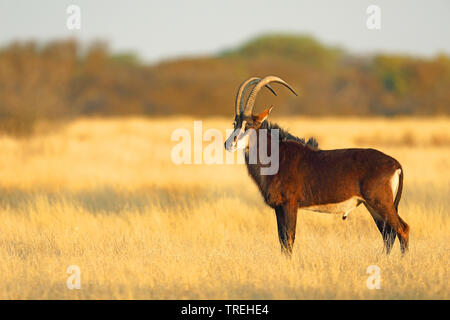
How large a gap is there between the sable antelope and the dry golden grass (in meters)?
0.48

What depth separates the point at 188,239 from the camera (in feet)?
27.5

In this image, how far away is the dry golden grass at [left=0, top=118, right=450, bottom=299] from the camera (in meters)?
5.98

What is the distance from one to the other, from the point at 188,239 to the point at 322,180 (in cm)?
249

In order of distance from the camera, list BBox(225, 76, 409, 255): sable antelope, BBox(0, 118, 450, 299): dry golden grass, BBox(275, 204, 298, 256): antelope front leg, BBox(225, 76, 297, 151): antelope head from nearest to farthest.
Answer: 1. BBox(0, 118, 450, 299): dry golden grass
2. BBox(225, 76, 409, 255): sable antelope
3. BBox(275, 204, 298, 256): antelope front leg
4. BBox(225, 76, 297, 151): antelope head

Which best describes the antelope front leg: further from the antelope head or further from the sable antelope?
the antelope head

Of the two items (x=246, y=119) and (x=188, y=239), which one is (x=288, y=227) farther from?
(x=188, y=239)

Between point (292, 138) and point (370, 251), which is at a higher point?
Answer: point (292, 138)

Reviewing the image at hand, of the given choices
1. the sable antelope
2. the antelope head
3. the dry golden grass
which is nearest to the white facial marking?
the sable antelope

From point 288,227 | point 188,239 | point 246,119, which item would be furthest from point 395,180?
point 188,239

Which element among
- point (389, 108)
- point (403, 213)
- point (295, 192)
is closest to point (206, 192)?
point (403, 213)

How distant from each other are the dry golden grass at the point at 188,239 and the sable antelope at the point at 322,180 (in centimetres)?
48

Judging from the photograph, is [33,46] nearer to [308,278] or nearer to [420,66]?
[420,66]
